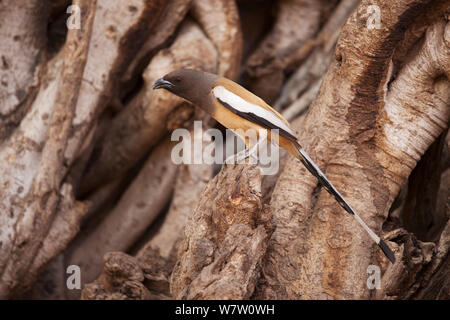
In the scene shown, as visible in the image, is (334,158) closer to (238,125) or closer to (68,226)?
(238,125)

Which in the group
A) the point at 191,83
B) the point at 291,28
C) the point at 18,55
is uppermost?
the point at 291,28

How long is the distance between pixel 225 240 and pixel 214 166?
2.48m

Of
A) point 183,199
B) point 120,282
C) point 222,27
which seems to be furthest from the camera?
point 222,27

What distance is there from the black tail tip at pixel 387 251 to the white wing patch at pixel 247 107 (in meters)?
0.89

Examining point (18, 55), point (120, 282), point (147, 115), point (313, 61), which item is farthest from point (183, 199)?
point (313, 61)

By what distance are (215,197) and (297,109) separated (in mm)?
2350

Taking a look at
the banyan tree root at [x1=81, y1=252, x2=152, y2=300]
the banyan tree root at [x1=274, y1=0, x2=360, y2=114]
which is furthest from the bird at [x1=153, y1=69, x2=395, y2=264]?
the banyan tree root at [x1=274, y1=0, x2=360, y2=114]

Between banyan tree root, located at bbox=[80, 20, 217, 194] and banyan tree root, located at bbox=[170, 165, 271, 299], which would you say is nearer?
banyan tree root, located at bbox=[170, 165, 271, 299]

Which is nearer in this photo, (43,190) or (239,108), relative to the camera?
(239,108)

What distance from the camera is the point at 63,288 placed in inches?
214

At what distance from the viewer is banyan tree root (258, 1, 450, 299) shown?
3.63 m

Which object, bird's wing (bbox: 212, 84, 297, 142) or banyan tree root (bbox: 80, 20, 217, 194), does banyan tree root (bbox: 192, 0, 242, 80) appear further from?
bird's wing (bbox: 212, 84, 297, 142)

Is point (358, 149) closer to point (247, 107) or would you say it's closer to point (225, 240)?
point (247, 107)

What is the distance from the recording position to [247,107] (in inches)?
152
